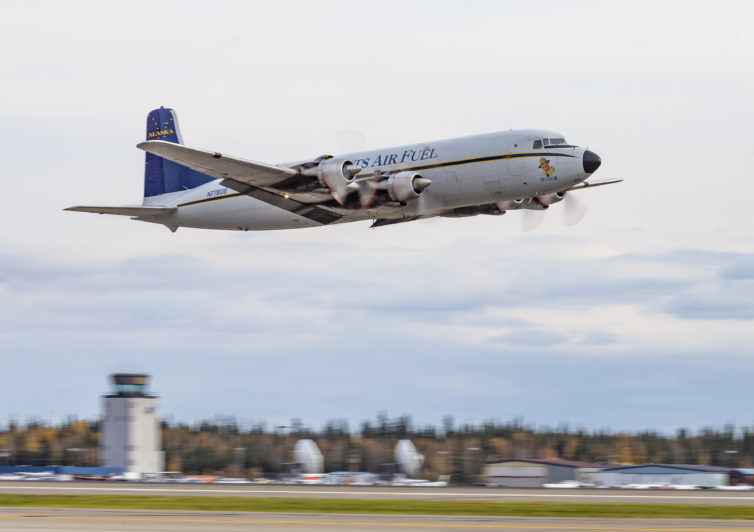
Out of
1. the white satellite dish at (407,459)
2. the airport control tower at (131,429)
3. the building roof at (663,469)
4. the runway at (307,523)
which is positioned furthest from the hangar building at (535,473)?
the runway at (307,523)

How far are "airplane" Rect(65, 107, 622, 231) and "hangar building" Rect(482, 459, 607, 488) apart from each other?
163ft

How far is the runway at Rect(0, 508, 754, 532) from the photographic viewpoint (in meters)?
29.9

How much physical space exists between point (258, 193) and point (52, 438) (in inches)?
5096

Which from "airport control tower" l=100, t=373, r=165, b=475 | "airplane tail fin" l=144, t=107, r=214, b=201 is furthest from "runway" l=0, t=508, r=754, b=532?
"airport control tower" l=100, t=373, r=165, b=475

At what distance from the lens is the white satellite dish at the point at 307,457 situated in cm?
11138

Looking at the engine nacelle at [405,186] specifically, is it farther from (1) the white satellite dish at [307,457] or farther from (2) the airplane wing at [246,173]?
(1) the white satellite dish at [307,457]

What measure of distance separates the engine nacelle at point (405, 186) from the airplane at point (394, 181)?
1.8 inches

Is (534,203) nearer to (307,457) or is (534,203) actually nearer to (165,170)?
(165,170)

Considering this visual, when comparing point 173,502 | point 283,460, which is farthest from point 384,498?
point 283,460

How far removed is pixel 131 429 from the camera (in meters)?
107

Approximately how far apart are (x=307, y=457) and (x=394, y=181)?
72.1 metres

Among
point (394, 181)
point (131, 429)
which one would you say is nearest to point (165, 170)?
point (394, 181)

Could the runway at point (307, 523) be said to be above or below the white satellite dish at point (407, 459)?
above

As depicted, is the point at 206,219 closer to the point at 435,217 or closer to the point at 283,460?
the point at 435,217
